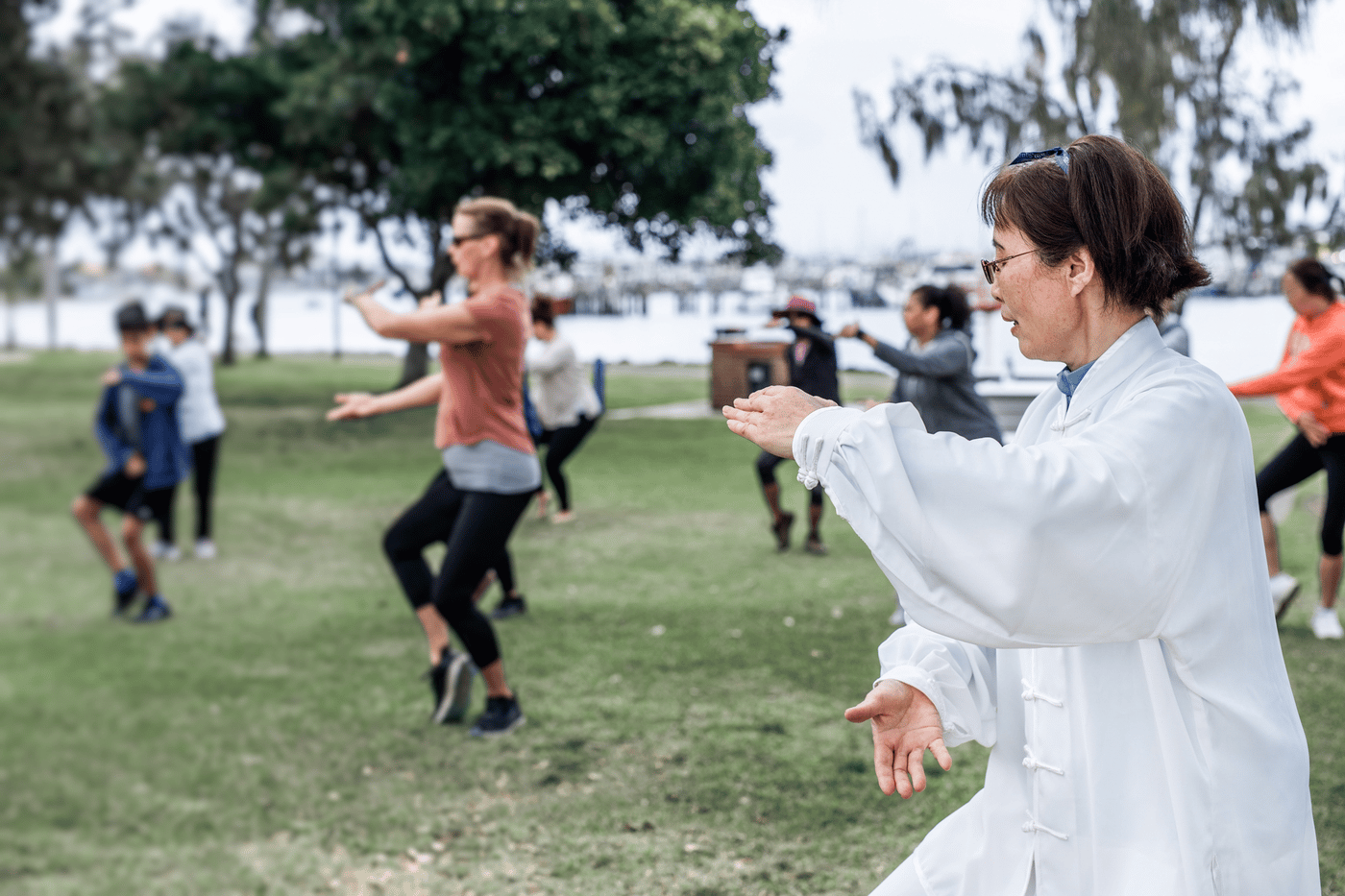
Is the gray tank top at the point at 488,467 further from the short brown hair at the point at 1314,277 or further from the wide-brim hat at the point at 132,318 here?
the short brown hair at the point at 1314,277

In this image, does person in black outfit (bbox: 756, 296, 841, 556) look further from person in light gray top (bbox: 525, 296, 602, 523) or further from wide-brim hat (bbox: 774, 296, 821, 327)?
person in light gray top (bbox: 525, 296, 602, 523)

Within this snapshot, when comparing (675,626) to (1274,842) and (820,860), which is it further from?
(1274,842)

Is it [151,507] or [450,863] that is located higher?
[151,507]

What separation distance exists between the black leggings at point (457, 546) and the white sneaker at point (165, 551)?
16.7 feet

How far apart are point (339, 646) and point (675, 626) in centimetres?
199

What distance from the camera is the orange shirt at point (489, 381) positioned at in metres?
4.78

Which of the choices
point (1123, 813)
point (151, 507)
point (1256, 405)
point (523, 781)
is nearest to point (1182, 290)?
point (1123, 813)

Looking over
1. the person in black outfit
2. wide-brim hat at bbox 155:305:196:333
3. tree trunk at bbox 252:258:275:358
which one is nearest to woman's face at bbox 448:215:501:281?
the person in black outfit

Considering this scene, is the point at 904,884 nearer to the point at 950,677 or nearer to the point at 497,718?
the point at 950,677

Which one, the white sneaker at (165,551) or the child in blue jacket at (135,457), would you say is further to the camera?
the white sneaker at (165,551)

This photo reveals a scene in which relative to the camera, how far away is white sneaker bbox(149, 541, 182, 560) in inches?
371

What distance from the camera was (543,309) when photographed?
9.66 m

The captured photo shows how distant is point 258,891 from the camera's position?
150 inches

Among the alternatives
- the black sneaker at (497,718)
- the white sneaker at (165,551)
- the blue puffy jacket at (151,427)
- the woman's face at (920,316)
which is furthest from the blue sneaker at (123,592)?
the woman's face at (920,316)
